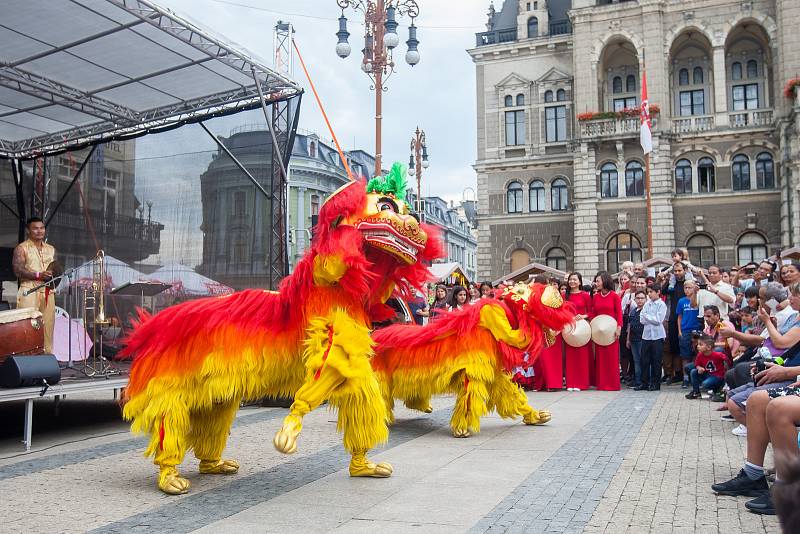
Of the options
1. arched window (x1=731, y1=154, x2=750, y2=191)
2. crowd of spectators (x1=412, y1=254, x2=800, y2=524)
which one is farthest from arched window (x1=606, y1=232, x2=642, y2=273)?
crowd of spectators (x1=412, y1=254, x2=800, y2=524)

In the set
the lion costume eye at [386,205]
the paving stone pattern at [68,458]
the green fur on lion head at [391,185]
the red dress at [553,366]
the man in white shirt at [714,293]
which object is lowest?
the paving stone pattern at [68,458]

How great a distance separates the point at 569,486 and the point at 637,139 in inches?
1159

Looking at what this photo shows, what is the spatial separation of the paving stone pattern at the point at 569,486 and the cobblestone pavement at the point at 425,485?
0.05 ft

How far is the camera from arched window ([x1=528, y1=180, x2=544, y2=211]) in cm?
3519

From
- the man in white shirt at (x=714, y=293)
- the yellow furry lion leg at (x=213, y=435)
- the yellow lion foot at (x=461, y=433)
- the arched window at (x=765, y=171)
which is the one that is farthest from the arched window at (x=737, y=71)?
the yellow furry lion leg at (x=213, y=435)

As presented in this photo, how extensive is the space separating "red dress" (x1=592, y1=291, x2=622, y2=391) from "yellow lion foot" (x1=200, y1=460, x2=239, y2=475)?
274 inches

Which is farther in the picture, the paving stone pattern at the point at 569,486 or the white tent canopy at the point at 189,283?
the white tent canopy at the point at 189,283

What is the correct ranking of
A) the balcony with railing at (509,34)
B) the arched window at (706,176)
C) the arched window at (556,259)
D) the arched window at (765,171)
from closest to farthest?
the arched window at (765,171)
the arched window at (706,176)
the arched window at (556,259)
the balcony with railing at (509,34)

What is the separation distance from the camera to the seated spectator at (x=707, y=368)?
9180mm

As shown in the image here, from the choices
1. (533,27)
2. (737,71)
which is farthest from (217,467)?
(533,27)

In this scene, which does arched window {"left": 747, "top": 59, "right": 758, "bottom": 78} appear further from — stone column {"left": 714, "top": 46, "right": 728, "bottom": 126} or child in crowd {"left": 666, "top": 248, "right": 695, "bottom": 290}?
child in crowd {"left": 666, "top": 248, "right": 695, "bottom": 290}

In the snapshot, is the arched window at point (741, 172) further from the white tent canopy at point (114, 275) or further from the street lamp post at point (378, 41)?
the white tent canopy at point (114, 275)

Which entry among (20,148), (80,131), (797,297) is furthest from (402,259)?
(20,148)

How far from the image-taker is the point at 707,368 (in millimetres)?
9383
